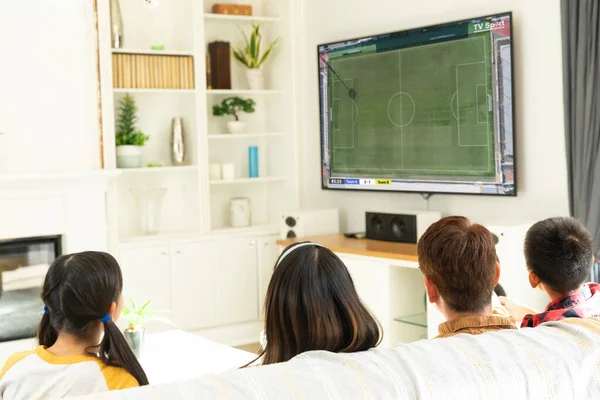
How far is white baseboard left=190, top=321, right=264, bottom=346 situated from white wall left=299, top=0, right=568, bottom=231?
3.31ft

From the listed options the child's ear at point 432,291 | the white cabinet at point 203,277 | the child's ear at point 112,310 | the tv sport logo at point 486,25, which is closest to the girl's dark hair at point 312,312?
the child's ear at point 432,291

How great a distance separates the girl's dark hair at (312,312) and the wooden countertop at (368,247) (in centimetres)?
267

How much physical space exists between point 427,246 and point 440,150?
3.03m

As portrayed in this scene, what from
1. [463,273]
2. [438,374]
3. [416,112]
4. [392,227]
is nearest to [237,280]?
[392,227]

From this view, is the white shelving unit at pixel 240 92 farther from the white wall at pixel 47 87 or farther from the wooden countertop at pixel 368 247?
the wooden countertop at pixel 368 247

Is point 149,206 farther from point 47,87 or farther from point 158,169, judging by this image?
point 47,87

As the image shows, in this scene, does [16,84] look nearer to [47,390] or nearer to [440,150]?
[440,150]

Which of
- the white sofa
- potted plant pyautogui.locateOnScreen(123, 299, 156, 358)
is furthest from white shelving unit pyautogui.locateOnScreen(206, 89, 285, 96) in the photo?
the white sofa

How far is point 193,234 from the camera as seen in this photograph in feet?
19.6

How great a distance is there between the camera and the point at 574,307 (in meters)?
2.52

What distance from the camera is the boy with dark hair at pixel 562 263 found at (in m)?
2.55

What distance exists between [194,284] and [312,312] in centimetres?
395

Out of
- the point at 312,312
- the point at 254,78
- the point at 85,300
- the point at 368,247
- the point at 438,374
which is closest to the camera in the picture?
the point at 438,374

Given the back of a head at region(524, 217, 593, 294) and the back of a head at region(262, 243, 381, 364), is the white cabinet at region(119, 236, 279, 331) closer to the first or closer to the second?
the back of a head at region(524, 217, 593, 294)
